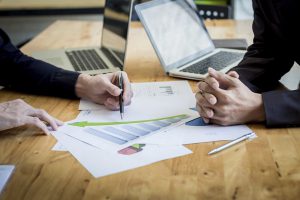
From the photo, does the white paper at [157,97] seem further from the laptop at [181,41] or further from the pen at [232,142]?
the pen at [232,142]

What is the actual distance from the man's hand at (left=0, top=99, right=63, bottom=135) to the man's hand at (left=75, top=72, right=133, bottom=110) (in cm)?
18

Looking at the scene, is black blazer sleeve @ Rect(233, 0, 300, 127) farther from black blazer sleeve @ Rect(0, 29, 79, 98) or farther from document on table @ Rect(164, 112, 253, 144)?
black blazer sleeve @ Rect(0, 29, 79, 98)

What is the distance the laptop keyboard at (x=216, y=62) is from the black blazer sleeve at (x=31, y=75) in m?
0.41

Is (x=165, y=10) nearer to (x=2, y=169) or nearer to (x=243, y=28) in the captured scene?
(x=243, y=28)

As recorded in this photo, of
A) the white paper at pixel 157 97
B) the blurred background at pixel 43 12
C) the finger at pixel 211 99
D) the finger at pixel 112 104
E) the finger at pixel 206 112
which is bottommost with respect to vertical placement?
the blurred background at pixel 43 12

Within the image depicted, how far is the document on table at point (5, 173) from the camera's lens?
0.86 m

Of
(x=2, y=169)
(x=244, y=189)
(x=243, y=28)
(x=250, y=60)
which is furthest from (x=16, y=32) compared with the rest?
(x=244, y=189)

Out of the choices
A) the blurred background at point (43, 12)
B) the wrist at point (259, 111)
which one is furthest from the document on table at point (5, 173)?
the blurred background at point (43, 12)

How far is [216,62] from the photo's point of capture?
62.1 inches

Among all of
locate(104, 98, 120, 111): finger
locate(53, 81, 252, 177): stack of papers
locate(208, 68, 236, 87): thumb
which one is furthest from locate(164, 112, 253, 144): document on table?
locate(104, 98, 120, 111): finger

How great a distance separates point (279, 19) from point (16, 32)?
2447mm

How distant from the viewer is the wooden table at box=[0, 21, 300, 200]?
31.8 inches

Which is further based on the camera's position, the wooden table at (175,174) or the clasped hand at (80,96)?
the clasped hand at (80,96)

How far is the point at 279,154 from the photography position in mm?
941
